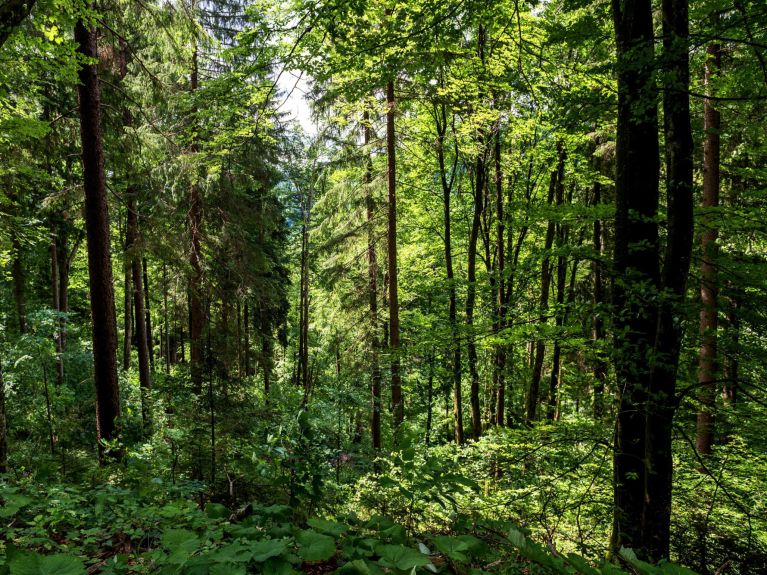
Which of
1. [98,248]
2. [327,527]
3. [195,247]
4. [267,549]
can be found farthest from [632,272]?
[195,247]

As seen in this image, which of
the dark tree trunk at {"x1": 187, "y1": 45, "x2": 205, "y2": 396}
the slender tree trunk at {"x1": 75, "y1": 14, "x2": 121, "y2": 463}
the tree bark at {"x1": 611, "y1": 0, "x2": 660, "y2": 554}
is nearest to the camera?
the tree bark at {"x1": 611, "y1": 0, "x2": 660, "y2": 554}

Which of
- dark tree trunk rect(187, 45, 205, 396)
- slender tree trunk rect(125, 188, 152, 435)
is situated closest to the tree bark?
slender tree trunk rect(125, 188, 152, 435)

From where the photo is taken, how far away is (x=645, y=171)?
3.61 m

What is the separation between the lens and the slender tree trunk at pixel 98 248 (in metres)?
6.73

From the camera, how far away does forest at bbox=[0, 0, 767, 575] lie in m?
2.84

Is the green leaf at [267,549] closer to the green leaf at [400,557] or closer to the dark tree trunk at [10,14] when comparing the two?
the green leaf at [400,557]

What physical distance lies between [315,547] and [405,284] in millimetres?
15599

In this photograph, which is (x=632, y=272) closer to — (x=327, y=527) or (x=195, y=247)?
(x=327, y=527)

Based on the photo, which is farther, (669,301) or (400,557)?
(669,301)

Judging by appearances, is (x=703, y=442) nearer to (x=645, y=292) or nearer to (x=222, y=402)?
(x=645, y=292)

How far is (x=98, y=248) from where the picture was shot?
22.5 ft

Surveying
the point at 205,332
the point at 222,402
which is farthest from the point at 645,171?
the point at 222,402

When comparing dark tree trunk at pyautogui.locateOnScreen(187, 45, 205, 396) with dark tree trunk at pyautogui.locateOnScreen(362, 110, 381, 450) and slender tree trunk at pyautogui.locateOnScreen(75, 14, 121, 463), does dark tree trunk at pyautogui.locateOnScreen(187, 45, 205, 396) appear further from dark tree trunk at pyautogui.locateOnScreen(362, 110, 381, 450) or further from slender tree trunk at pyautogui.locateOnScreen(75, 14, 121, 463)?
dark tree trunk at pyautogui.locateOnScreen(362, 110, 381, 450)

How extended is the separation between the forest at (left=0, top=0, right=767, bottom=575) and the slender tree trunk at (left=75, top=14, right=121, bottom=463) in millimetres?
37
